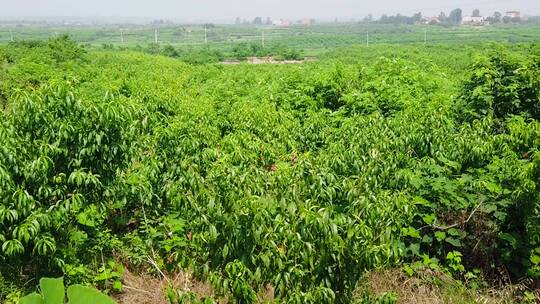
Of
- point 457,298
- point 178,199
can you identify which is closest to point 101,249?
point 178,199

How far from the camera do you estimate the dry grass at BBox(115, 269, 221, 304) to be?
17.8 ft

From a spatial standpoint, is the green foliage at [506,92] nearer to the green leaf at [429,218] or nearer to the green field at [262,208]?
the green field at [262,208]

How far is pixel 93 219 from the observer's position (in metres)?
5.81

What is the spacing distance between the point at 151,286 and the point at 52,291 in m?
4.88

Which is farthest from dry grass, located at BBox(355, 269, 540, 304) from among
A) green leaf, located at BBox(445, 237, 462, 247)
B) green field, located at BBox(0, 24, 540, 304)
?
green leaf, located at BBox(445, 237, 462, 247)

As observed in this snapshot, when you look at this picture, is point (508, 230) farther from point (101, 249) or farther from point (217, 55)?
point (217, 55)

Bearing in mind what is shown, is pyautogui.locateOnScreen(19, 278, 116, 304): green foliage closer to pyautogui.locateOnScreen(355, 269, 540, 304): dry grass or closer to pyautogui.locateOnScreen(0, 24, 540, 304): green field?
pyautogui.locateOnScreen(0, 24, 540, 304): green field

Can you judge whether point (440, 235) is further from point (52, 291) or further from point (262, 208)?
point (52, 291)

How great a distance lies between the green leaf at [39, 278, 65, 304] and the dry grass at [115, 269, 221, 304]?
413 cm

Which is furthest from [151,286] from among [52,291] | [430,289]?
[52,291]

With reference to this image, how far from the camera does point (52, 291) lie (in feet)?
4.00

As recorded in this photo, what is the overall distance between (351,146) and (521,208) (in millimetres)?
2209

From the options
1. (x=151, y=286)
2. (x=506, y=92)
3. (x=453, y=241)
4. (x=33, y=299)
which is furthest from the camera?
(x=506, y=92)

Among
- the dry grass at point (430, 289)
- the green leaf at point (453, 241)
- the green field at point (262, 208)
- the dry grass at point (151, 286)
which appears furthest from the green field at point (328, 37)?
the dry grass at point (151, 286)
